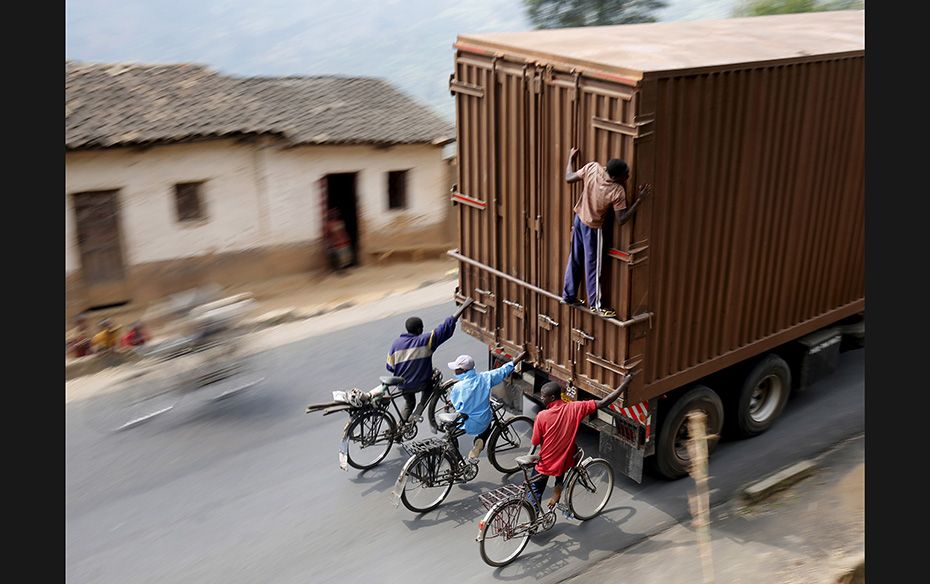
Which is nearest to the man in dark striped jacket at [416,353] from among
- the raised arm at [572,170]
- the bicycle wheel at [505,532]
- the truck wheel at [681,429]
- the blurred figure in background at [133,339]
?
the bicycle wheel at [505,532]

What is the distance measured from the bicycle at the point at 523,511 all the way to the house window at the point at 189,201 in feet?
33.6

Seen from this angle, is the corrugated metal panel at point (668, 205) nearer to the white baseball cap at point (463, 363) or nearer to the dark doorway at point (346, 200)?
the white baseball cap at point (463, 363)

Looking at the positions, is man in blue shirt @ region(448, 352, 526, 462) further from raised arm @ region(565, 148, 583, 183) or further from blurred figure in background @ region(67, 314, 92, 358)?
blurred figure in background @ region(67, 314, 92, 358)

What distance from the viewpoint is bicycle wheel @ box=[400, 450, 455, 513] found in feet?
26.8

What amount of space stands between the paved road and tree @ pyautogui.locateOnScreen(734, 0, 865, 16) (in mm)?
17552

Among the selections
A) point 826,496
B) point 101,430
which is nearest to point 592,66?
point 826,496

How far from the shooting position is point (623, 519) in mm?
8297

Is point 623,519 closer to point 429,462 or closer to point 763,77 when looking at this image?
point 429,462

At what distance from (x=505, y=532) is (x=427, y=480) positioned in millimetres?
1012

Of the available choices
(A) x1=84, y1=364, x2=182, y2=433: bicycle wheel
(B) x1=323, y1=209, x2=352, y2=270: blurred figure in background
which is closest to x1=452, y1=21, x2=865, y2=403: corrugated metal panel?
(A) x1=84, y1=364, x2=182, y2=433: bicycle wheel

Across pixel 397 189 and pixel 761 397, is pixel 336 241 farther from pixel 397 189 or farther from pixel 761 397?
pixel 761 397

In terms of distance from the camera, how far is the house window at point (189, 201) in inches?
633

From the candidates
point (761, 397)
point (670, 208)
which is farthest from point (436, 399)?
point (761, 397)

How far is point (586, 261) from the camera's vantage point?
777 centimetres
